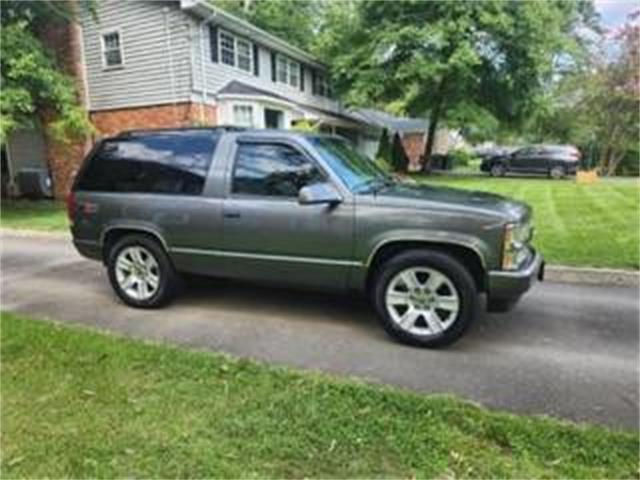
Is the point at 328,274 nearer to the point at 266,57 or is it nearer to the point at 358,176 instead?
the point at 358,176

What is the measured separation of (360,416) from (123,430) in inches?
57.2

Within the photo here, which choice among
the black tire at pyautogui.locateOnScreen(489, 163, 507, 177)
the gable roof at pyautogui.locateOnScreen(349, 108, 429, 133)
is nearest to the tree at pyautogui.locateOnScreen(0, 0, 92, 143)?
the black tire at pyautogui.locateOnScreen(489, 163, 507, 177)

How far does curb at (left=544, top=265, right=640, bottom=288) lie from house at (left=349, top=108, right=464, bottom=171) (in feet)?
90.1

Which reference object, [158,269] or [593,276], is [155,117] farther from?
[593,276]

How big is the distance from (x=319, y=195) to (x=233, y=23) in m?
15.8

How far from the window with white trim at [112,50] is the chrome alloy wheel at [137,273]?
1386 cm

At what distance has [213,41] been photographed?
18922mm

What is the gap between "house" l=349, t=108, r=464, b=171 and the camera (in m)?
36.3

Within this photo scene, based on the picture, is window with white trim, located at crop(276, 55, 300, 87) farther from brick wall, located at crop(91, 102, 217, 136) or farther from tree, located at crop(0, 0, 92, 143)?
tree, located at crop(0, 0, 92, 143)

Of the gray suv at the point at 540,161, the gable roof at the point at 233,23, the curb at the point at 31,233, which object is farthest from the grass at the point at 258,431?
the gray suv at the point at 540,161

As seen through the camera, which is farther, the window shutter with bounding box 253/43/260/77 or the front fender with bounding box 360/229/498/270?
the window shutter with bounding box 253/43/260/77

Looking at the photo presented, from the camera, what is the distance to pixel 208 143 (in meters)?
6.07

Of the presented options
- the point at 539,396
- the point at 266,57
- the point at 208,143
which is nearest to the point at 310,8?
the point at 266,57

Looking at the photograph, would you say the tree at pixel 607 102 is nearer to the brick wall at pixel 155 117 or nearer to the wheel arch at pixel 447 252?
the brick wall at pixel 155 117
